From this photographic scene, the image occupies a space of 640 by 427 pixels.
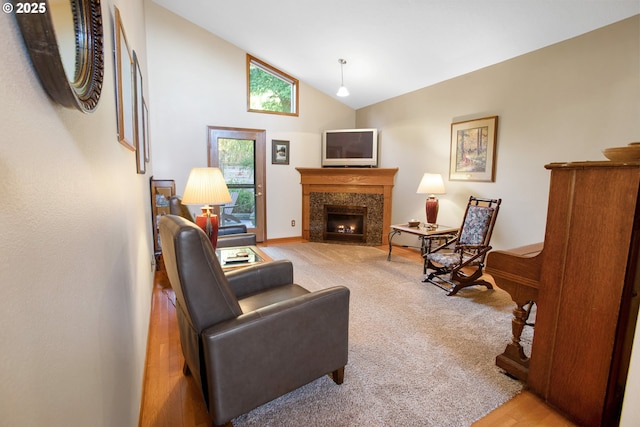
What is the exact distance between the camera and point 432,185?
14.3ft

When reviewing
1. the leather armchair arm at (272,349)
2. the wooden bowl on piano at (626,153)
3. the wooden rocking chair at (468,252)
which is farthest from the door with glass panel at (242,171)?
the wooden bowl on piano at (626,153)

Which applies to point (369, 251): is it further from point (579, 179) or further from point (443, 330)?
point (579, 179)

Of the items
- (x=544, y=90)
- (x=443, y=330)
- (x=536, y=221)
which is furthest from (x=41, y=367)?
(x=544, y=90)

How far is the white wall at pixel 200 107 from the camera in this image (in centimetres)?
463

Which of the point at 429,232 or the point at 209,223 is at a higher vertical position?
the point at 209,223

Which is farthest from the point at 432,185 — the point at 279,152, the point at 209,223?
the point at 209,223

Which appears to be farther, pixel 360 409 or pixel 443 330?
pixel 443 330

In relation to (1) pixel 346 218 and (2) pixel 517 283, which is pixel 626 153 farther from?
(1) pixel 346 218

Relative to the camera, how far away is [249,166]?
215 inches

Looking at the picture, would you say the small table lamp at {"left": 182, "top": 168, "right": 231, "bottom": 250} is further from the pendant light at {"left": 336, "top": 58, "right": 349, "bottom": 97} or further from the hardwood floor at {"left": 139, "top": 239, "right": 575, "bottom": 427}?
the pendant light at {"left": 336, "top": 58, "right": 349, "bottom": 97}

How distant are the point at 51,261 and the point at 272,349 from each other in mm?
1161

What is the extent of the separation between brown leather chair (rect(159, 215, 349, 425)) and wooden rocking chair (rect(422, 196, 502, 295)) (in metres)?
2.07

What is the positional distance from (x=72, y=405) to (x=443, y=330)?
8.36ft

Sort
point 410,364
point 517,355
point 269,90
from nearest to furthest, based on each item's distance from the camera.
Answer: point 517,355 → point 410,364 → point 269,90
